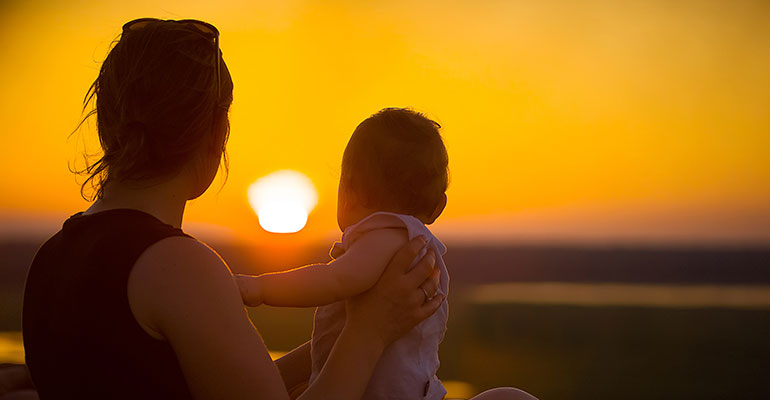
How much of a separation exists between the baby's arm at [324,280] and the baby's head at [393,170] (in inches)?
10.0

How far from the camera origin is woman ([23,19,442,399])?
150 cm

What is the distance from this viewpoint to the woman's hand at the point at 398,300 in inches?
87.2

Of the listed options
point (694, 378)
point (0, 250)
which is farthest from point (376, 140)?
point (0, 250)

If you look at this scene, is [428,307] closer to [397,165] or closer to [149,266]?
[397,165]

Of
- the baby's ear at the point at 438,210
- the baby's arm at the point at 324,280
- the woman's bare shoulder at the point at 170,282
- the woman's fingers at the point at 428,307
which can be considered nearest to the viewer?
the woman's bare shoulder at the point at 170,282

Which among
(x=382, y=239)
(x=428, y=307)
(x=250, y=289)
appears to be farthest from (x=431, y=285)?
(x=250, y=289)

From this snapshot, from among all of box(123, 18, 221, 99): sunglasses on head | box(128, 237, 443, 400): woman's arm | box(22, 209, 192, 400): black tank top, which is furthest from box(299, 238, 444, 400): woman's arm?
box(123, 18, 221, 99): sunglasses on head

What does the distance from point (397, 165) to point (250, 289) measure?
0.74 m

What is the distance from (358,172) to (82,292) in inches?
48.9

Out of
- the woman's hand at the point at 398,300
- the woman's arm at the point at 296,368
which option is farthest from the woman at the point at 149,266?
the woman's arm at the point at 296,368

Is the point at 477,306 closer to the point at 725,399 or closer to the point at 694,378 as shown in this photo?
the point at 694,378

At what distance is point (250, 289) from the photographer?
2.11 m

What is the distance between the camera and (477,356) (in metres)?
10.2

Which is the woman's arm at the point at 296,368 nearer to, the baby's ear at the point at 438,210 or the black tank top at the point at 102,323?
the baby's ear at the point at 438,210
